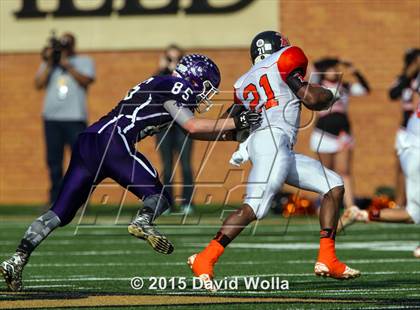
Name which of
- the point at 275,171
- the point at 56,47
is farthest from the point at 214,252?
the point at 56,47

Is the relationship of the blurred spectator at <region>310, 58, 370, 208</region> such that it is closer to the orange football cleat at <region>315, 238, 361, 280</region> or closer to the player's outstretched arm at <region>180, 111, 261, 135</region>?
the orange football cleat at <region>315, 238, 361, 280</region>

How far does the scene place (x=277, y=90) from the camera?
8.47 meters

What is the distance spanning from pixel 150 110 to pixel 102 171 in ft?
1.66

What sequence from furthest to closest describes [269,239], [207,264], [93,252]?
1. [269,239]
2. [93,252]
3. [207,264]

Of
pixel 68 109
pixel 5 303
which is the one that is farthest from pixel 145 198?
pixel 68 109

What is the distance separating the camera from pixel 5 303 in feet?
24.3

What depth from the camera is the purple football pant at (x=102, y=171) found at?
27.0 ft

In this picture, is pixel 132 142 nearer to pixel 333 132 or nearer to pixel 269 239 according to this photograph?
pixel 269 239

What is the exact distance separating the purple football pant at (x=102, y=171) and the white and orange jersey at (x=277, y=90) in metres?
0.85

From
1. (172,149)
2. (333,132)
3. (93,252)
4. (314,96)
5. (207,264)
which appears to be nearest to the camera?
(207,264)

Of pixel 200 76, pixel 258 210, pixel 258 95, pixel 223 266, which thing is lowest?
pixel 223 266

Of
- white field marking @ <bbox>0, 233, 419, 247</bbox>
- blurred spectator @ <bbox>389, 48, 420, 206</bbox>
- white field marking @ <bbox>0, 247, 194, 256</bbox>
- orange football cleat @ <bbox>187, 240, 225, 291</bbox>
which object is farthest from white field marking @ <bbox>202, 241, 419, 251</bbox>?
orange football cleat @ <bbox>187, 240, 225, 291</bbox>

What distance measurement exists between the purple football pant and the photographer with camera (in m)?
7.86

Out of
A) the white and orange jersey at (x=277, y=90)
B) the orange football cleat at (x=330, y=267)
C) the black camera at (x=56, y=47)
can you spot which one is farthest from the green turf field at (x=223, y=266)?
the black camera at (x=56, y=47)
